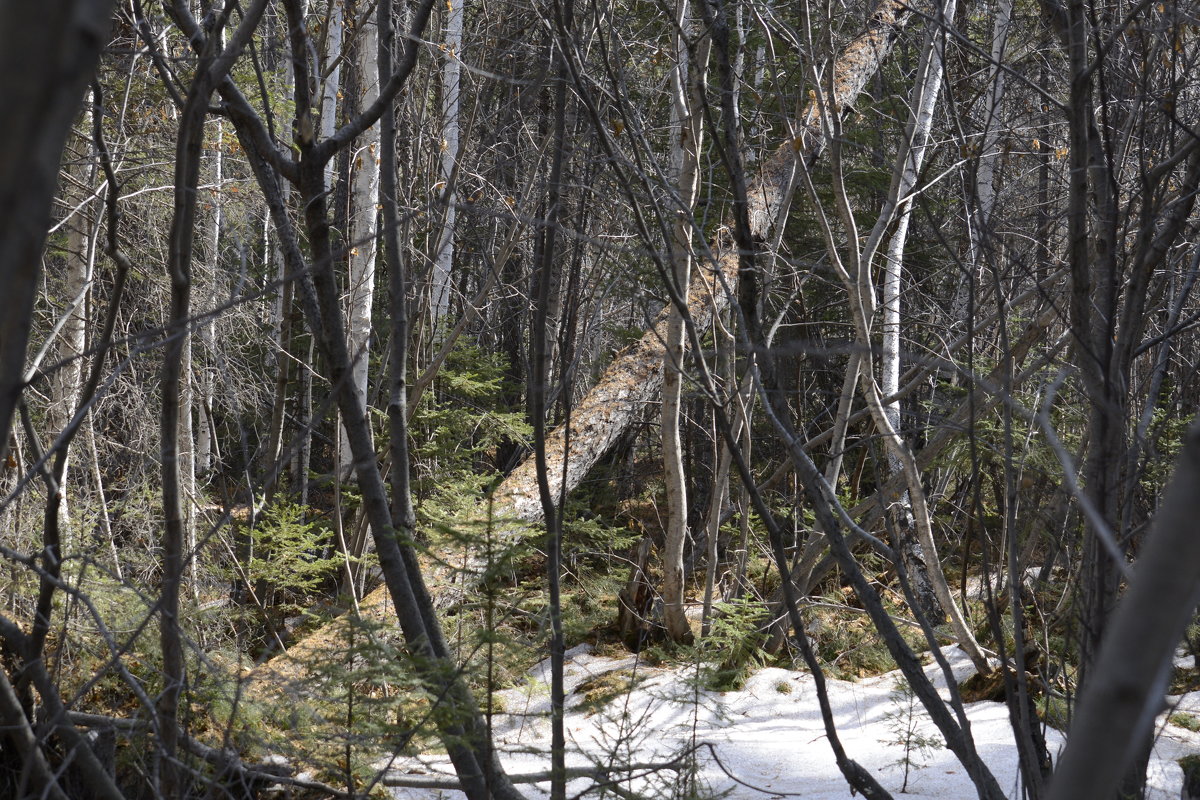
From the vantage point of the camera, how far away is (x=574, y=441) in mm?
6199

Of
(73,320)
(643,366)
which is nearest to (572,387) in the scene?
(643,366)

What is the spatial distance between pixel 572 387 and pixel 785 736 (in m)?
2.39

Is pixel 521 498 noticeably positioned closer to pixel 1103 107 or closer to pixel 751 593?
pixel 751 593

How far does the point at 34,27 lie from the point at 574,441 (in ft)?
18.8

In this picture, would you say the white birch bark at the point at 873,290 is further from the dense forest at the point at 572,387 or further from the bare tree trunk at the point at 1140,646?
the bare tree trunk at the point at 1140,646

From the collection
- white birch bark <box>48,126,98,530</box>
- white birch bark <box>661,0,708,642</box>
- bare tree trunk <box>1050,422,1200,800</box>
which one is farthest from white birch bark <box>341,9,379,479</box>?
bare tree trunk <box>1050,422,1200,800</box>

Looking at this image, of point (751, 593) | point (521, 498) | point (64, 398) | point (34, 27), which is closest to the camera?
point (34, 27)

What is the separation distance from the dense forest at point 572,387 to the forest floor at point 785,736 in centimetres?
24

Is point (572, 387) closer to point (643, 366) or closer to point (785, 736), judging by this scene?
point (643, 366)

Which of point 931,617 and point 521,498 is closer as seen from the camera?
point 521,498

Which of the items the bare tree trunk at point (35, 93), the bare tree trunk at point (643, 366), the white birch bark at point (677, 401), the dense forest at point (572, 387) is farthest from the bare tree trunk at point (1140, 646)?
the bare tree trunk at point (643, 366)

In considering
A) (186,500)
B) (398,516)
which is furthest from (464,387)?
(398,516)

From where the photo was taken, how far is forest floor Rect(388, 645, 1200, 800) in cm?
416

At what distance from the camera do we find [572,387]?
16.8ft
